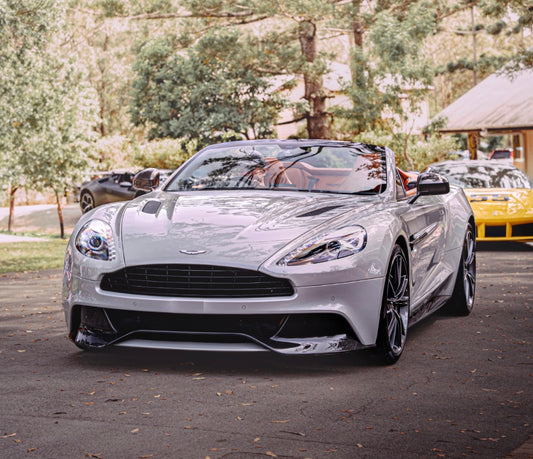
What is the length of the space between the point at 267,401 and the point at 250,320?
64 cm

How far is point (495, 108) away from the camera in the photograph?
31.7 metres

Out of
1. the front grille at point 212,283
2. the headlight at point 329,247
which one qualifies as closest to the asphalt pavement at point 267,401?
the front grille at point 212,283

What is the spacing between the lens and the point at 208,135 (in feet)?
110

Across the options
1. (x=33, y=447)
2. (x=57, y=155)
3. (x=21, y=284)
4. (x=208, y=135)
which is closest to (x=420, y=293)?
(x=33, y=447)

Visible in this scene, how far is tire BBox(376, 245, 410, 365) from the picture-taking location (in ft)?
21.1

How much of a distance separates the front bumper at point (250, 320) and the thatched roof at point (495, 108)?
2395 centimetres

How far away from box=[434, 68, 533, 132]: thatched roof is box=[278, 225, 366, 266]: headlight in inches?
935

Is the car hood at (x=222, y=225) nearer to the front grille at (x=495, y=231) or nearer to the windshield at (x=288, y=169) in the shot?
the windshield at (x=288, y=169)

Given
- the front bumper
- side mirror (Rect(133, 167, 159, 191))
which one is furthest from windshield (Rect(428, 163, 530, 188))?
the front bumper

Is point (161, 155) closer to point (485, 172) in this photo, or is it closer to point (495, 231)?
point (485, 172)

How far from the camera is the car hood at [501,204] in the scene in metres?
16.2

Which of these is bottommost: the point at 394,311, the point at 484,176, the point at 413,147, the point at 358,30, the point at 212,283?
the point at 413,147

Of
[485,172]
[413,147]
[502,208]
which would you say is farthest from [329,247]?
[413,147]

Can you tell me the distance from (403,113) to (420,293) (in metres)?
22.4
